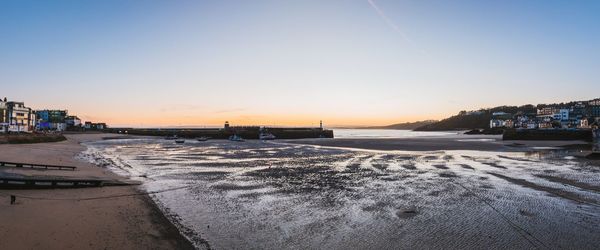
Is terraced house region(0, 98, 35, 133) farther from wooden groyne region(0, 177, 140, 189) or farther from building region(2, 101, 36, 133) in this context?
wooden groyne region(0, 177, 140, 189)

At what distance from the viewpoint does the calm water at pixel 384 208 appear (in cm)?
1066

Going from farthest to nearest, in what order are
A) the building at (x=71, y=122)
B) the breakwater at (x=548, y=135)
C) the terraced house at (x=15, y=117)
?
1. the building at (x=71, y=122)
2. the terraced house at (x=15, y=117)
3. the breakwater at (x=548, y=135)

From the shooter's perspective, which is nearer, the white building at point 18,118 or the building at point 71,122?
the white building at point 18,118

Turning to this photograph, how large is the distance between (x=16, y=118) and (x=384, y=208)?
4639 inches

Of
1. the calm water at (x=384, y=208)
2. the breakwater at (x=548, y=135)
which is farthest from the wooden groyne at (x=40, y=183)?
the breakwater at (x=548, y=135)

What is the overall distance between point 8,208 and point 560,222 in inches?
688

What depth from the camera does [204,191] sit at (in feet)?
60.6

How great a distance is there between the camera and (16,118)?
10338cm

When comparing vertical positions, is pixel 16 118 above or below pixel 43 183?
above

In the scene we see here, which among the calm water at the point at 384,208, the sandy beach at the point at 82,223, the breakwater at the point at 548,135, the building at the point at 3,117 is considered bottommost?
the calm water at the point at 384,208

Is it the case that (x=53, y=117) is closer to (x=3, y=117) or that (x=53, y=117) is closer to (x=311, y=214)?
(x=3, y=117)

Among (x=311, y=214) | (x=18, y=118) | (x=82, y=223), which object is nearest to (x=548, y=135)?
(x=311, y=214)

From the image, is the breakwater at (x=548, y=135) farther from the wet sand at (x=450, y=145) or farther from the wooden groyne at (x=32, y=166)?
the wooden groyne at (x=32, y=166)

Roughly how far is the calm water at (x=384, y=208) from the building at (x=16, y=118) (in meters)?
92.6
